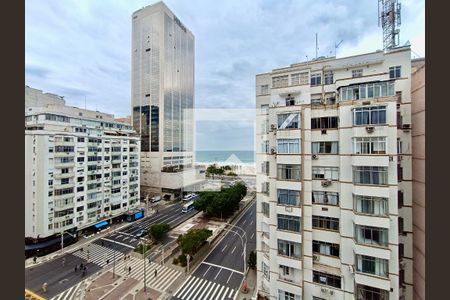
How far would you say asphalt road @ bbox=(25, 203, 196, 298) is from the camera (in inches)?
1048

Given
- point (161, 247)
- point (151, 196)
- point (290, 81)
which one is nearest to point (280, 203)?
point (290, 81)

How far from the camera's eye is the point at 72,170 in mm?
39406

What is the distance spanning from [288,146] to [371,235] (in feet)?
29.3

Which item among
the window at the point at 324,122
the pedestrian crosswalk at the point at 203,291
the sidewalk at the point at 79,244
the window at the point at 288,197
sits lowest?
the pedestrian crosswalk at the point at 203,291

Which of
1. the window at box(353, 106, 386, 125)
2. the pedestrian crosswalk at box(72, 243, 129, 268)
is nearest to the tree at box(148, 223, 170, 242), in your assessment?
the pedestrian crosswalk at box(72, 243, 129, 268)

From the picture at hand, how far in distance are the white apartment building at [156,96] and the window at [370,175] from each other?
58674mm

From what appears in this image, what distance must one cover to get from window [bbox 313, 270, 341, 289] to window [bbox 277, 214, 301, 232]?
156 inches

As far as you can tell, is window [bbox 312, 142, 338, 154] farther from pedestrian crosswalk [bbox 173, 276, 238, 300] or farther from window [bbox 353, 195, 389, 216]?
pedestrian crosswalk [bbox 173, 276, 238, 300]

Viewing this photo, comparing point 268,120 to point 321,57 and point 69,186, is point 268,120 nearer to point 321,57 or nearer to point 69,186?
point 321,57

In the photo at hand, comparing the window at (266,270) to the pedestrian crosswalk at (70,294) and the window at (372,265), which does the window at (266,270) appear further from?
the pedestrian crosswalk at (70,294)

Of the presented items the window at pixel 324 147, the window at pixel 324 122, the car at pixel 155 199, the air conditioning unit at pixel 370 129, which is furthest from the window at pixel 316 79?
the car at pixel 155 199

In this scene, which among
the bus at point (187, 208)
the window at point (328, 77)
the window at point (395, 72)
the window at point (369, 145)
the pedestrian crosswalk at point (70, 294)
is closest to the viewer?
the window at point (369, 145)

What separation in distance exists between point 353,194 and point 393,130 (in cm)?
544

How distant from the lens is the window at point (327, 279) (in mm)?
16781
